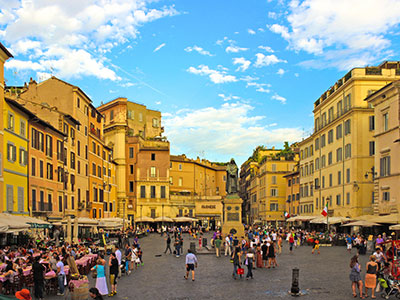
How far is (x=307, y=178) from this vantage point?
6869 cm

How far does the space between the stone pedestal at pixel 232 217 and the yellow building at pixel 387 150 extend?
13357 mm

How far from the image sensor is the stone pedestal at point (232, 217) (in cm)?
3559

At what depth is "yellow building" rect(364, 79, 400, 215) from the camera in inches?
1527

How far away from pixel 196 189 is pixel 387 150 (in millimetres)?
58810

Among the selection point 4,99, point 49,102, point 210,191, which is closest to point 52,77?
point 49,102

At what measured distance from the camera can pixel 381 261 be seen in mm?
20000

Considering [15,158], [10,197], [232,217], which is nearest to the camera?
[10,197]

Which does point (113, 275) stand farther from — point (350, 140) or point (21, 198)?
point (350, 140)

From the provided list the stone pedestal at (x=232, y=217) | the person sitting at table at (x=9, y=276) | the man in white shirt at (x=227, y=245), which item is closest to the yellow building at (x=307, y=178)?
the stone pedestal at (x=232, y=217)

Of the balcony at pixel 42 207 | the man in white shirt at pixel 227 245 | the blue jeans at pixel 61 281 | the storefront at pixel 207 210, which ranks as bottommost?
the storefront at pixel 207 210

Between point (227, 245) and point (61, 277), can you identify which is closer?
point (61, 277)

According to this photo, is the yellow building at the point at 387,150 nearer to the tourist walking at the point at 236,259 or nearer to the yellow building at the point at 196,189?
the tourist walking at the point at 236,259

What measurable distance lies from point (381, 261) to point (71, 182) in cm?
3576

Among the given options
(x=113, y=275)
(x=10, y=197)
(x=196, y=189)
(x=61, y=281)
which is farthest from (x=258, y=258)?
(x=196, y=189)
